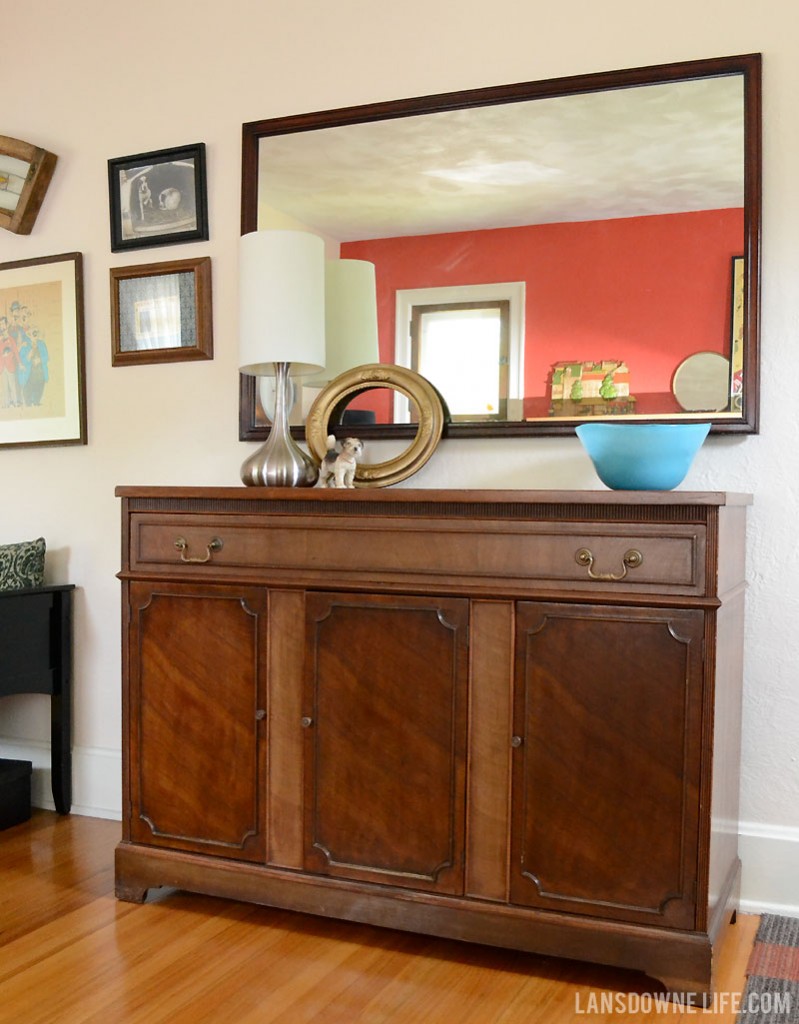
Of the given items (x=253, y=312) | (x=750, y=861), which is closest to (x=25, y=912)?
(x=253, y=312)

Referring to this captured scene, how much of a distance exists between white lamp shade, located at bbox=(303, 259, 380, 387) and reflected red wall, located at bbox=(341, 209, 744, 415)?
Result: 154 millimetres

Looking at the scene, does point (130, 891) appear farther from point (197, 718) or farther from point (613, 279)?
point (613, 279)

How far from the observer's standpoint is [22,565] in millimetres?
2846

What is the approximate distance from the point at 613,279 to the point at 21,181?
6.02 feet

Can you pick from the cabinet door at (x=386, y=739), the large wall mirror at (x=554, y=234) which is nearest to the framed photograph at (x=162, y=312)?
the large wall mirror at (x=554, y=234)

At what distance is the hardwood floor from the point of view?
5.81ft

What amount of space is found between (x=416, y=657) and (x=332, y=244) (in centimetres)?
116

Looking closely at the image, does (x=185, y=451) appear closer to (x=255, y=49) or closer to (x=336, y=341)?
(x=336, y=341)

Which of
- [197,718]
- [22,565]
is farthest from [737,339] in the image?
[22,565]

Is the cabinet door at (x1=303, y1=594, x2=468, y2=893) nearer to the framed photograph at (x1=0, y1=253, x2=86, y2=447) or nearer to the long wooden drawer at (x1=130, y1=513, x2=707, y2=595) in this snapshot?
the long wooden drawer at (x1=130, y1=513, x2=707, y2=595)

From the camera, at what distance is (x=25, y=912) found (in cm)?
220

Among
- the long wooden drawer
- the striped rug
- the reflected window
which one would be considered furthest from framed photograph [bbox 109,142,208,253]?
the striped rug

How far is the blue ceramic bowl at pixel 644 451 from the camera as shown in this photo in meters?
2.00

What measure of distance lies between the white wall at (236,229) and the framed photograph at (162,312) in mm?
40
